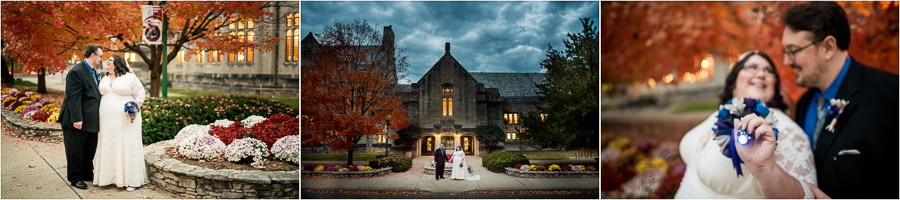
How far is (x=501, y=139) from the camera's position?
5.11 meters

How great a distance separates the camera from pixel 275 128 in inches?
200

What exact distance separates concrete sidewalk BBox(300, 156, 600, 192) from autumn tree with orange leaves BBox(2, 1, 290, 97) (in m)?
1.59

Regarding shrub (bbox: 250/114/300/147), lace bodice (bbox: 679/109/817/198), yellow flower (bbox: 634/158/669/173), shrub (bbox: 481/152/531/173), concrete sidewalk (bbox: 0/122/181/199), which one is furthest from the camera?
shrub (bbox: 481/152/531/173)

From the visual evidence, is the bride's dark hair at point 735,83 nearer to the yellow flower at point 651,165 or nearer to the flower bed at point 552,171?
the yellow flower at point 651,165

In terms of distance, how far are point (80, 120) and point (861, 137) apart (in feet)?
24.1

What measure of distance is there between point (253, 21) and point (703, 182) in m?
4.75

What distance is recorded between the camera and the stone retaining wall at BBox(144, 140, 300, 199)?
4.71 metres

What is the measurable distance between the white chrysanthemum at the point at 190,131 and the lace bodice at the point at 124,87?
490mm

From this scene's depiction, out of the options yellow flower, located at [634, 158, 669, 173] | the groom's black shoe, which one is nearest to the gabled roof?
yellow flower, located at [634, 158, 669, 173]

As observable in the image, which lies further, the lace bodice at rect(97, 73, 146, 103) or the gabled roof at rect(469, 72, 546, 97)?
the gabled roof at rect(469, 72, 546, 97)

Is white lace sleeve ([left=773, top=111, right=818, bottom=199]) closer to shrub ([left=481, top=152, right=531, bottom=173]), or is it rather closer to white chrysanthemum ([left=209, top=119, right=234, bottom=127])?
shrub ([left=481, top=152, right=531, bottom=173])

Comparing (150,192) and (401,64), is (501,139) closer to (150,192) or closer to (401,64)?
(401,64)

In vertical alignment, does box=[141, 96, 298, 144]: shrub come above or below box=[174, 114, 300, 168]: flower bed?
above

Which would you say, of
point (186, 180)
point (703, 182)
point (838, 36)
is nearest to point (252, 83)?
point (186, 180)
